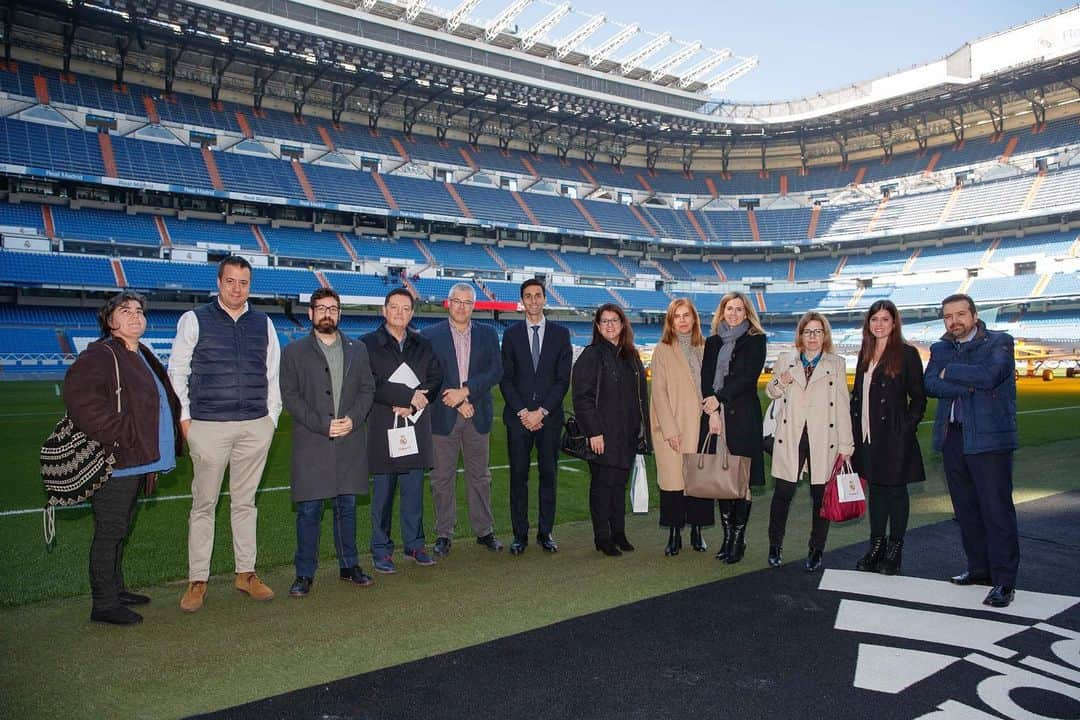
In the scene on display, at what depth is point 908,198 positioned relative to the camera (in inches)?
1983

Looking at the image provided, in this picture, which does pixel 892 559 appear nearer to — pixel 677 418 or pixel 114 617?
pixel 677 418

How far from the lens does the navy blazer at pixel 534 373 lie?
19.6ft

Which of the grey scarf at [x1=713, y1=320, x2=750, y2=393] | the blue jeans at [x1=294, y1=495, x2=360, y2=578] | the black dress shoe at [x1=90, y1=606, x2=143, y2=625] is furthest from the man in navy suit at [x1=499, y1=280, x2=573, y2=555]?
the black dress shoe at [x1=90, y1=606, x2=143, y2=625]

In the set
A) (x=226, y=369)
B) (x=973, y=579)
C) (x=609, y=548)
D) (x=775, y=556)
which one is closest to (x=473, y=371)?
(x=609, y=548)

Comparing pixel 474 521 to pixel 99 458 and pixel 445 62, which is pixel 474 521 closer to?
pixel 99 458

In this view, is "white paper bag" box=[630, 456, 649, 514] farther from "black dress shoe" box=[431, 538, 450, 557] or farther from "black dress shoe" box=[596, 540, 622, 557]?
"black dress shoe" box=[431, 538, 450, 557]

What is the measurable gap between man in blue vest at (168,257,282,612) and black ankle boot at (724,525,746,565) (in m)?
3.30

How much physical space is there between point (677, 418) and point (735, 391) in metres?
0.54

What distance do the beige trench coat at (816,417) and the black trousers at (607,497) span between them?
1.23 meters

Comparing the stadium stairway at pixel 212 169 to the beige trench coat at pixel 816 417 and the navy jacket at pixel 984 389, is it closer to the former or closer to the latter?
the beige trench coat at pixel 816 417

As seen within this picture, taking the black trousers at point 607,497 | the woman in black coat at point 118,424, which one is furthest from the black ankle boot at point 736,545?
the woman in black coat at point 118,424

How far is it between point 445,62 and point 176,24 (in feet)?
42.3

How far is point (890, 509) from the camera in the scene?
5191 mm

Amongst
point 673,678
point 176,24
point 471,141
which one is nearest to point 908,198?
point 471,141
